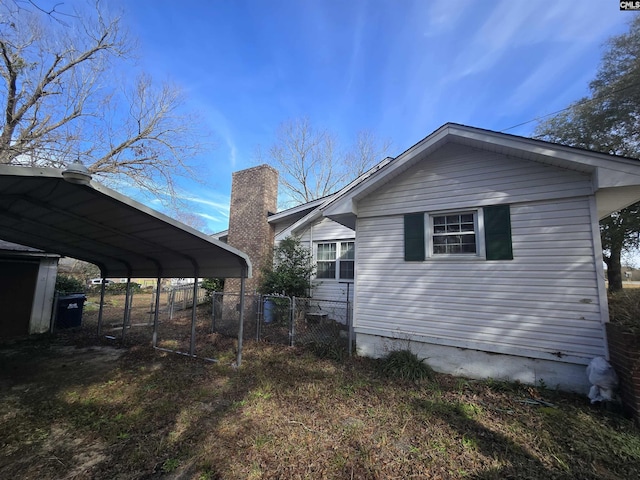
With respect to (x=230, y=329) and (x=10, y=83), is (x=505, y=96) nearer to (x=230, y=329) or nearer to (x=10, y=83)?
(x=230, y=329)

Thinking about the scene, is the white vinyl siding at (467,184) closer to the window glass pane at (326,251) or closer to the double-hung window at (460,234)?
the double-hung window at (460,234)

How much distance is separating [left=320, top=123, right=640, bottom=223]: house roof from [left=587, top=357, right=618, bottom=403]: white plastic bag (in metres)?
2.78

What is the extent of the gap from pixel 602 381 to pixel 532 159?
12.4 ft

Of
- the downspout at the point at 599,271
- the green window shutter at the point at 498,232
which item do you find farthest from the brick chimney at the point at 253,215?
the downspout at the point at 599,271

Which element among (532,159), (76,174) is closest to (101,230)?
(76,174)

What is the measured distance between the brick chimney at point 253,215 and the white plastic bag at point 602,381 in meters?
9.68

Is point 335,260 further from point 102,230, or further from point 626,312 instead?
point 626,312

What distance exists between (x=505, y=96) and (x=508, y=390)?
10.7m

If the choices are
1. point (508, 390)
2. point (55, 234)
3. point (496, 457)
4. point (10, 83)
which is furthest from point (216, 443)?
point (10, 83)

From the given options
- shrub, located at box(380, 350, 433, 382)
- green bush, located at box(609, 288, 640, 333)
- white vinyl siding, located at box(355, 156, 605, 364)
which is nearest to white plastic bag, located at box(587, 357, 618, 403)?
white vinyl siding, located at box(355, 156, 605, 364)

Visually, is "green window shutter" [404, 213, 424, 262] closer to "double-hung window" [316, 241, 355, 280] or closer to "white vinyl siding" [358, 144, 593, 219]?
"white vinyl siding" [358, 144, 593, 219]


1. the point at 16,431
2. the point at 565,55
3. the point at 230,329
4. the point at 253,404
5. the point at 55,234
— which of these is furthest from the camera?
the point at 230,329

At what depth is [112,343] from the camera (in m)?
7.70

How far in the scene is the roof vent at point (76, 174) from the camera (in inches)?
130
